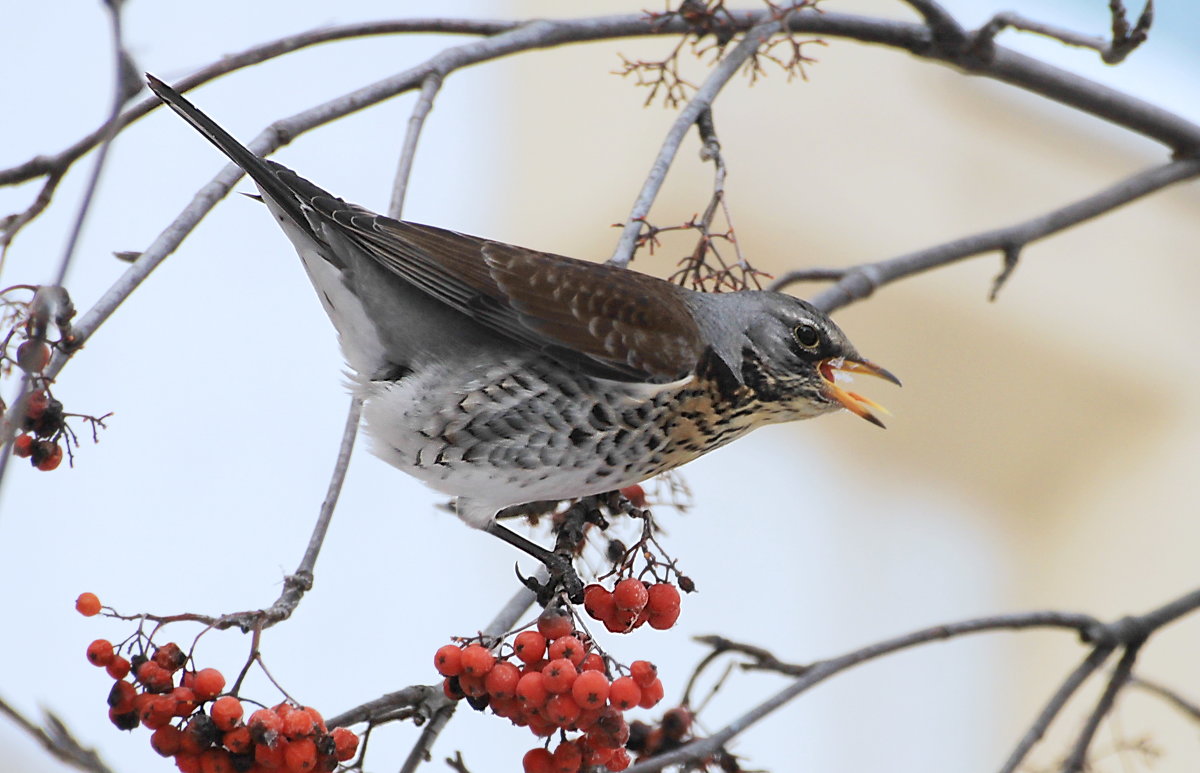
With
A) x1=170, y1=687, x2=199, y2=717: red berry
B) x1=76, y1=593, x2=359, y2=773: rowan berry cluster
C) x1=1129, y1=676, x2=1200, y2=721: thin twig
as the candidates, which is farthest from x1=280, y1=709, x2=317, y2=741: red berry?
x1=1129, y1=676, x2=1200, y2=721: thin twig

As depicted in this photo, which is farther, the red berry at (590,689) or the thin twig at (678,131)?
the thin twig at (678,131)

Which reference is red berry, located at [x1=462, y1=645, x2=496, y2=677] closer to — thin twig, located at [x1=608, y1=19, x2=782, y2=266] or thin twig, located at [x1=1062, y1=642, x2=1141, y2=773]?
thin twig, located at [x1=608, y1=19, x2=782, y2=266]

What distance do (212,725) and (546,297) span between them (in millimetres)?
859

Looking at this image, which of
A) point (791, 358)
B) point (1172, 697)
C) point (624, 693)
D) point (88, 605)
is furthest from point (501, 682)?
point (1172, 697)

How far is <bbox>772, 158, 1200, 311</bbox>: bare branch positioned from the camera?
2.31 metres

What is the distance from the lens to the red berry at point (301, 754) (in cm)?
133

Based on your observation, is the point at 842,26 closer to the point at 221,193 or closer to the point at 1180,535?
the point at 221,193

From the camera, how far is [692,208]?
4.89m

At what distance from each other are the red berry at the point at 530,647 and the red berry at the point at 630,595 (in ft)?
0.37

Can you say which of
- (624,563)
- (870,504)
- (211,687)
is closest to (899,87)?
(870,504)

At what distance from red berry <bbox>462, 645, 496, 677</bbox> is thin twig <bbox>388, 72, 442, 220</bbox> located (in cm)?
67

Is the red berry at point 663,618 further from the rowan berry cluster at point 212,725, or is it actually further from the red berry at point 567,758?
the rowan berry cluster at point 212,725

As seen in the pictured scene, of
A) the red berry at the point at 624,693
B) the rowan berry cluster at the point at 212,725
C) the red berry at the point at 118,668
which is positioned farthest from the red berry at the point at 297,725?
the red berry at the point at 624,693

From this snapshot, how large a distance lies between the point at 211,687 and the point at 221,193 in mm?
621
